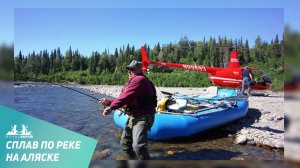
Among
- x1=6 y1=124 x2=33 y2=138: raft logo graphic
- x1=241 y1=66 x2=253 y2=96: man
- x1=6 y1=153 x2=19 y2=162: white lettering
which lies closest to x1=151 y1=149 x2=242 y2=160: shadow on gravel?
x1=6 y1=153 x2=19 y2=162: white lettering

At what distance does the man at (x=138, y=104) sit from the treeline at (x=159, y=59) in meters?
8.12

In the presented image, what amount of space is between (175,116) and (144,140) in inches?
106

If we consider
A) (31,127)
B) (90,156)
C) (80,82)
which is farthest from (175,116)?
(80,82)

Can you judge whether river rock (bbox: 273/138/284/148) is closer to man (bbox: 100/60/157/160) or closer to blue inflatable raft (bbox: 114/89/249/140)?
blue inflatable raft (bbox: 114/89/249/140)

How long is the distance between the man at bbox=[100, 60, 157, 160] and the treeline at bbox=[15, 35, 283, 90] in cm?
812

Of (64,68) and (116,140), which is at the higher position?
(64,68)

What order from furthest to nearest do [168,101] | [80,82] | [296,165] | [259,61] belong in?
[80,82]
[259,61]
[168,101]
[296,165]

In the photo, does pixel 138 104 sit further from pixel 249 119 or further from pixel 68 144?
pixel 249 119

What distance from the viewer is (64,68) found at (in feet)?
119

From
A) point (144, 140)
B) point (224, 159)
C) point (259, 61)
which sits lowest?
point (224, 159)

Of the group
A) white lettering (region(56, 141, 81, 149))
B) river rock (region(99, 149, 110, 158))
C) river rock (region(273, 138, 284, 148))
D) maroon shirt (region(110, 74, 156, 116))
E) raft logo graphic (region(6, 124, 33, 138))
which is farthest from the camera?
raft logo graphic (region(6, 124, 33, 138))

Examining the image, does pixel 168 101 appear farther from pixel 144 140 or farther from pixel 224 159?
pixel 144 140

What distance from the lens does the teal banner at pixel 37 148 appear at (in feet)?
18.2

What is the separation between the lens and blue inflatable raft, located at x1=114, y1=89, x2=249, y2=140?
7.06 metres
